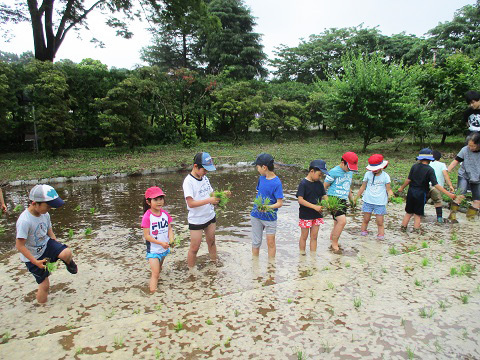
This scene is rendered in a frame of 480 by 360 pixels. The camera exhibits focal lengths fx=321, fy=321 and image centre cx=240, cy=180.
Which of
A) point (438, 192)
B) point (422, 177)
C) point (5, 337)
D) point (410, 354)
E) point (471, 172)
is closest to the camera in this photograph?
point (410, 354)

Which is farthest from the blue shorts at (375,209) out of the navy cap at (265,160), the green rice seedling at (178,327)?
the green rice seedling at (178,327)

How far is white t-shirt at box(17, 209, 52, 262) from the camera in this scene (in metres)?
3.70

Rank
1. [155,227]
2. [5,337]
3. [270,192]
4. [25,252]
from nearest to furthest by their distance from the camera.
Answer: [5,337], [25,252], [155,227], [270,192]

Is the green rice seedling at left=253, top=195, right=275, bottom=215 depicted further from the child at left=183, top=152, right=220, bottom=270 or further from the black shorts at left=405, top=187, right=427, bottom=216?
the black shorts at left=405, top=187, right=427, bottom=216

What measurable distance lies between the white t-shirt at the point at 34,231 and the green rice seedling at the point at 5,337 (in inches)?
Answer: 31.1

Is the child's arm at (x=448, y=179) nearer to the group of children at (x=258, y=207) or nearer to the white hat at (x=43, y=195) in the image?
the group of children at (x=258, y=207)

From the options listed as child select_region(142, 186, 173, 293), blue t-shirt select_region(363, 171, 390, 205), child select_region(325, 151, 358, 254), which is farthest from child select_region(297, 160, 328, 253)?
child select_region(142, 186, 173, 293)

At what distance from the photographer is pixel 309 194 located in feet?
17.0

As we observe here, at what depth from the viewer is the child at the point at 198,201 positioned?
460 centimetres

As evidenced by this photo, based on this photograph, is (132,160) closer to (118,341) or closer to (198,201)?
(198,201)

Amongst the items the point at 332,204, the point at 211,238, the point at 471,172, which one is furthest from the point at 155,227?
the point at 471,172

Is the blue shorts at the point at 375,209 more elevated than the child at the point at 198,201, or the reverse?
the child at the point at 198,201

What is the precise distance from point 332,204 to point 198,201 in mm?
2215

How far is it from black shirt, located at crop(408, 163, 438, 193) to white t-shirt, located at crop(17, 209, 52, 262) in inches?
249
